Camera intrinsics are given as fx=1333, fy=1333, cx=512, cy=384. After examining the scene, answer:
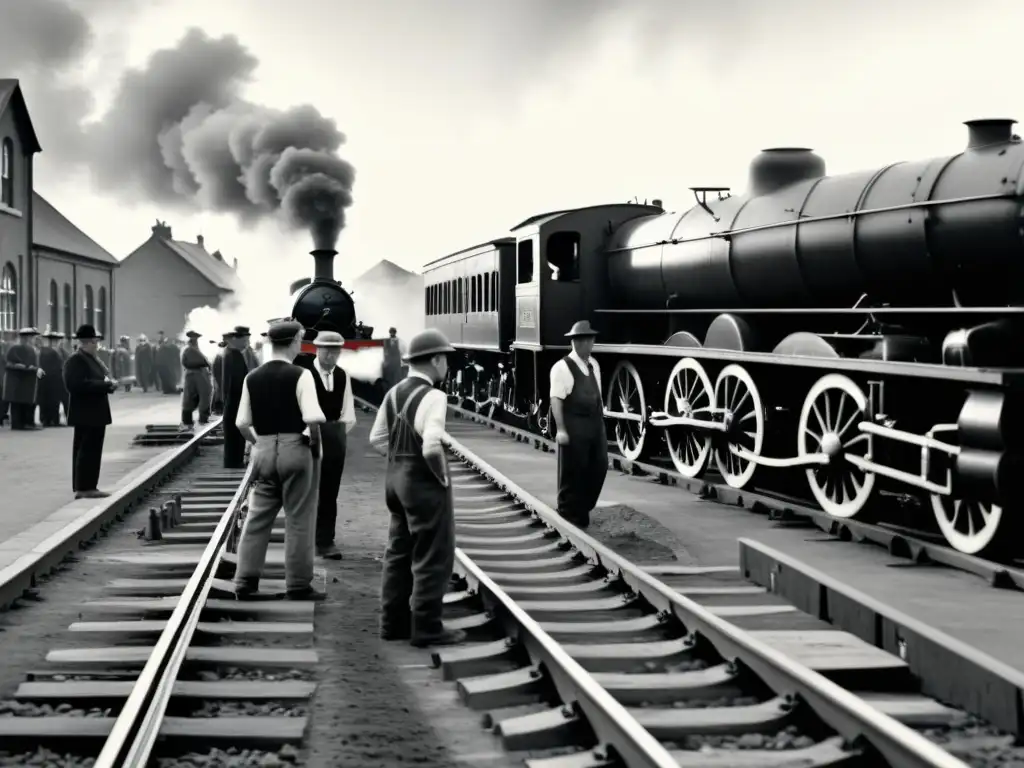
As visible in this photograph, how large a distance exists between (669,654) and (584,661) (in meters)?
0.40

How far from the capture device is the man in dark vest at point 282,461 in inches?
303

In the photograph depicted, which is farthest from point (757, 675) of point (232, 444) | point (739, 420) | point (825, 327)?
point (232, 444)

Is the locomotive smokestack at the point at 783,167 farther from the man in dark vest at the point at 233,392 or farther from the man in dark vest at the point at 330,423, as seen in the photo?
the man in dark vest at the point at 233,392

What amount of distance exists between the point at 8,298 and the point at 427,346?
2832 cm

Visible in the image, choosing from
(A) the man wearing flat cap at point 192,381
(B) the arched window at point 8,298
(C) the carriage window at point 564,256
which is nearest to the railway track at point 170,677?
(C) the carriage window at point 564,256

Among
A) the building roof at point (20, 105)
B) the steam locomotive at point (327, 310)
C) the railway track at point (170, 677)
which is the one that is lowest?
the railway track at point (170, 677)

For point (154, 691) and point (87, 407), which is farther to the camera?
point (87, 407)

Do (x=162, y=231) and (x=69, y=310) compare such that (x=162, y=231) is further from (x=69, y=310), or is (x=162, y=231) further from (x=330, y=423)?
(x=330, y=423)

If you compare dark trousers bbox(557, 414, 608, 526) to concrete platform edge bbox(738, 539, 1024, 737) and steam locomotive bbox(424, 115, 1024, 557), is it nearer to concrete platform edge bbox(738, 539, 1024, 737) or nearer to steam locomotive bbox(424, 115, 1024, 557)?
steam locomotive bbox(424, 115, 1024, 557)

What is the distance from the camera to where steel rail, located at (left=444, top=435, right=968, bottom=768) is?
427 cm

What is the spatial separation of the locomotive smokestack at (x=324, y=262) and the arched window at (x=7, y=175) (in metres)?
9.75

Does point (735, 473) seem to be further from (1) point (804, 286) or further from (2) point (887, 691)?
(2) point (887, 691)

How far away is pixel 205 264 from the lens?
72.2 m

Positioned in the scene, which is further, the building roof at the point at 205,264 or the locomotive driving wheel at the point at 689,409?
the building roof at the point at 205,264
